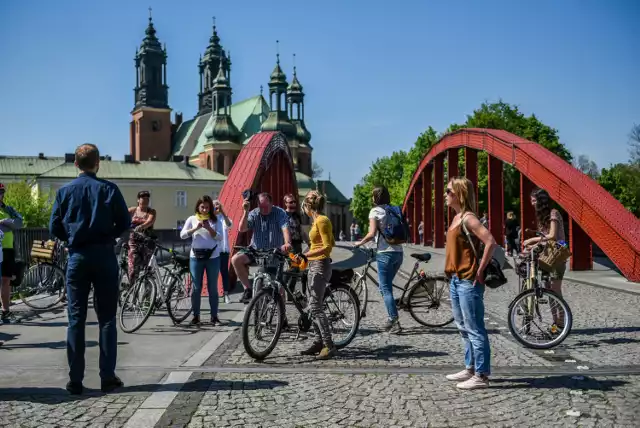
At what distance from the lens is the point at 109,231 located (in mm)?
5645

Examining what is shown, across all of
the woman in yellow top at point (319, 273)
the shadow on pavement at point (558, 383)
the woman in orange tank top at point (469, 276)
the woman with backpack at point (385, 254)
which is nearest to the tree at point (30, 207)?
the woman with backpack at point (385, 254)

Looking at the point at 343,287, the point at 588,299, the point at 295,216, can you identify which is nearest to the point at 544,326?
the point at 343,287

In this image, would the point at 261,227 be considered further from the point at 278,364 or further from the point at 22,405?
the point at 22,405

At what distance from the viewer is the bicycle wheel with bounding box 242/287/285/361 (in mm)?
6551

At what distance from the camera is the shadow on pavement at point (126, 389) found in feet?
17.3

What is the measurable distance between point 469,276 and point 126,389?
105 inches

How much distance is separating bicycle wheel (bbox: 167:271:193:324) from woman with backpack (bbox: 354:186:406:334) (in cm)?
234

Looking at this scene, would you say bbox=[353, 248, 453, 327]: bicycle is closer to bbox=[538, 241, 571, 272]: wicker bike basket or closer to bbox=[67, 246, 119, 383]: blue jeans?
bbox=[538, 241, 571, 272]: wicker bike basket

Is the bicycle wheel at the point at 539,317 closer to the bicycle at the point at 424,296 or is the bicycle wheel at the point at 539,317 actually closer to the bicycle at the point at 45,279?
the bicycle at the point at 424,296

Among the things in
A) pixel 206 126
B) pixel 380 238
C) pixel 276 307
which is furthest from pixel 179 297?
pixel 206 126

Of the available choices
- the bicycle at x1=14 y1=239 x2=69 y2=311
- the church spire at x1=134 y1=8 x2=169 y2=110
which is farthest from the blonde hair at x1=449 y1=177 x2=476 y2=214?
Result: the church spire at x1=134 y1=8 x2=169 y2=110

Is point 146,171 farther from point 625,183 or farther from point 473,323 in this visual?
point 473,323

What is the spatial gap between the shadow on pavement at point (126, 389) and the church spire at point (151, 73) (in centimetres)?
8710

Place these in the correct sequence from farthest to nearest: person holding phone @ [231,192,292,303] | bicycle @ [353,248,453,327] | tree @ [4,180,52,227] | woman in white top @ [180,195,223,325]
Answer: tree @ [4,180,52,227] < woman in white top @ [180,195,223,325] < bicycle @ [353,248,453,327] < person holding phone @ [231,192,292,303]
